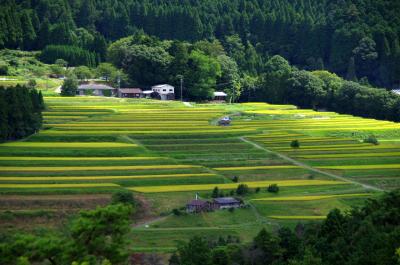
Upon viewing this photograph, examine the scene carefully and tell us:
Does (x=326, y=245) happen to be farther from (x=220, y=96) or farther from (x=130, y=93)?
(x=220, y=96)

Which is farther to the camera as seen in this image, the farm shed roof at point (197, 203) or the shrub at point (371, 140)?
the shrub at point (371, 140)

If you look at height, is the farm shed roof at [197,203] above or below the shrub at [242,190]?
below

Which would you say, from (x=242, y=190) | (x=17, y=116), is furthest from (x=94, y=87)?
(x=242, y=190)

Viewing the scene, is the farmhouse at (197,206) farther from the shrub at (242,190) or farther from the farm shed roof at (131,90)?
the farm shed roof at (131,90)

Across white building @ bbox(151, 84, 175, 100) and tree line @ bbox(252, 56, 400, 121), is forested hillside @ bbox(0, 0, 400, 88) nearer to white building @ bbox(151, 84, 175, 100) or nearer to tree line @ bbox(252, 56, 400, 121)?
tree line @ bbox(252, 56, 400, 121)

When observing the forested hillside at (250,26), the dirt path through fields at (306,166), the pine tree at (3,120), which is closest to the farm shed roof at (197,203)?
the dirt path through fields at (306,166)

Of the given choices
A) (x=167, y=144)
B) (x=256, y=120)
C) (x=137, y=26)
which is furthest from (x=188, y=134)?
(x=137, y=26)

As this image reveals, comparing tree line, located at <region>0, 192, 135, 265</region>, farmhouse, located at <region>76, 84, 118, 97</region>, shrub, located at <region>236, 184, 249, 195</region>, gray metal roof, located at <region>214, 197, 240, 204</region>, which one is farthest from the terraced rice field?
farmhouse, located at <region>76, 84, 118, 97</region>
